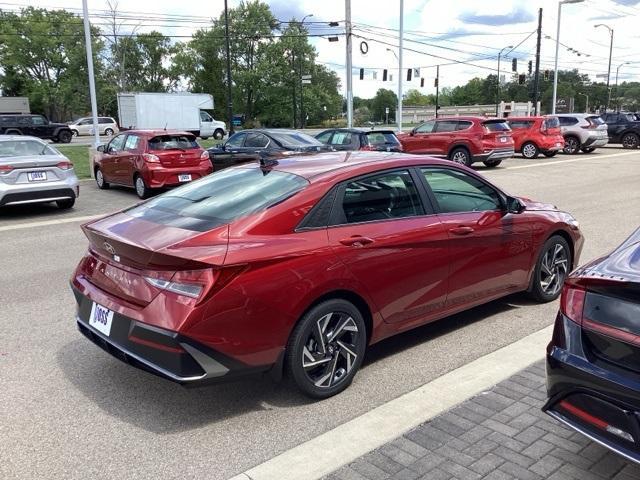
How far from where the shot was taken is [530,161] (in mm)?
→ 23344

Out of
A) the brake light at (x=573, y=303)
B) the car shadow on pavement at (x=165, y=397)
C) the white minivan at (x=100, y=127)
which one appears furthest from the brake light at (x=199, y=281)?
the white minivan at (x=100, y=127)

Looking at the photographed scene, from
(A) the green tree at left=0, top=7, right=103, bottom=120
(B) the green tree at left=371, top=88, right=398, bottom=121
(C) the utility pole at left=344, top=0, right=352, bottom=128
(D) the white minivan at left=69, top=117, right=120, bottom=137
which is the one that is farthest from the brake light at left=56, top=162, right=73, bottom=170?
(B) the green tree at left=371, top=88, right=398, bottom=121

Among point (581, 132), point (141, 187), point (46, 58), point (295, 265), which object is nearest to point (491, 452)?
point (295, 265)

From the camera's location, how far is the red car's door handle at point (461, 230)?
447cm

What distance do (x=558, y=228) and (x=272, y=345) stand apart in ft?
10.9

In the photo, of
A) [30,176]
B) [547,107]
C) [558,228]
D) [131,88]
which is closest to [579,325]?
[558,228]

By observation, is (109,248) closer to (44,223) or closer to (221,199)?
(221,199)

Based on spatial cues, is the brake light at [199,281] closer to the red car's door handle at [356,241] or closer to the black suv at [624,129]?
the red car's door handle at [356,241]

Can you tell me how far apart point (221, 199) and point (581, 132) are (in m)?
26.0

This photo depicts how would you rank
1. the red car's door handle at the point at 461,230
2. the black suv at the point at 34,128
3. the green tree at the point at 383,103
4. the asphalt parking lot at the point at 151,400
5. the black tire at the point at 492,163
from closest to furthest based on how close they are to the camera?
the asphalt parking lot at the point at 151,400
the red car's door handle at the point at 461,230
the black tire at the point at 492,163
the black suv at the point at 34,128
the green tree at the point at 383,103

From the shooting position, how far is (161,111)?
38531mm

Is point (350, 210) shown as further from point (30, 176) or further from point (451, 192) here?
point (30, 176)

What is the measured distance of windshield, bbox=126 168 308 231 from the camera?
12.1ft

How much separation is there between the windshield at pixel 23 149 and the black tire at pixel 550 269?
31.1 feet
